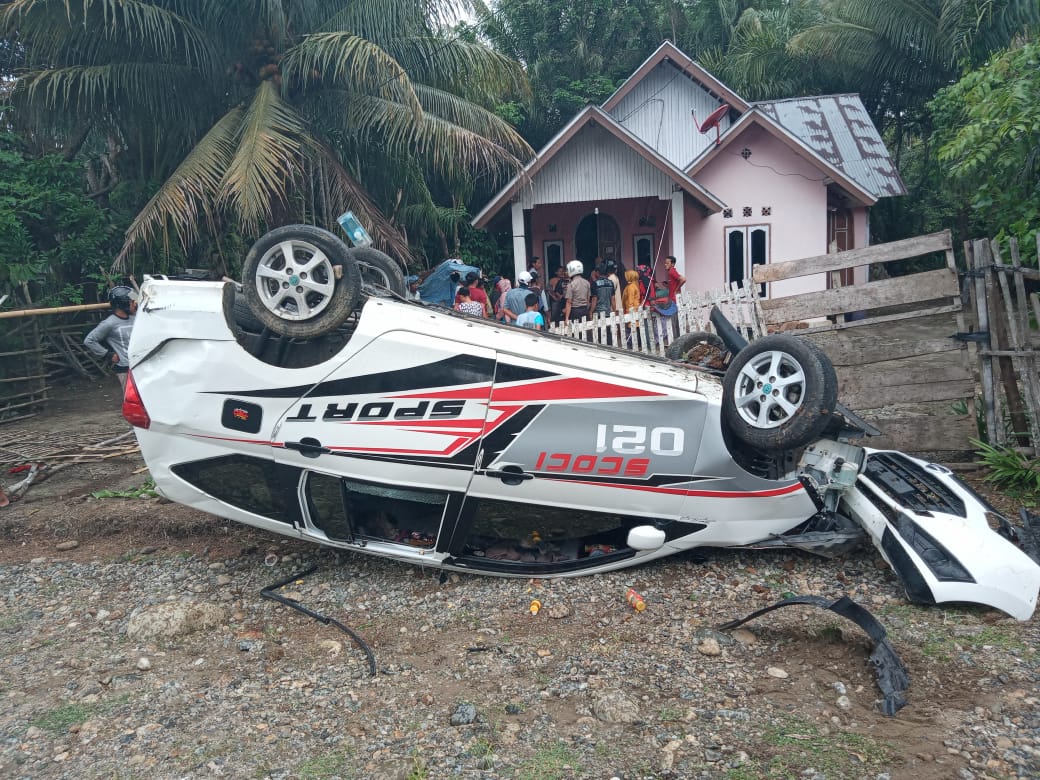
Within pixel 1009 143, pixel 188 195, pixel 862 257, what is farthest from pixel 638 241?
pixel 862 257

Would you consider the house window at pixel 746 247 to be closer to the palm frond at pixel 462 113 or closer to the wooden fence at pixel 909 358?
the palm frond at pixel 462 113

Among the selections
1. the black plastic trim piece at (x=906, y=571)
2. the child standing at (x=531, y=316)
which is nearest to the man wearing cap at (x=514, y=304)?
the child standing at (x=531, y=316)

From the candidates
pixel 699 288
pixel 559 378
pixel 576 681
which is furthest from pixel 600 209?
pixel 576 681

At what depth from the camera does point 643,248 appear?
18156 mm

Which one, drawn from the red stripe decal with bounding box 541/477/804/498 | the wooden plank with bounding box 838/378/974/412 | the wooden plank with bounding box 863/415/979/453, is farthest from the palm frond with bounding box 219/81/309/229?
the wooden plank with bounding box 863/415/979/453

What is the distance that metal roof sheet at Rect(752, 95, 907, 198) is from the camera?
60.7 feet

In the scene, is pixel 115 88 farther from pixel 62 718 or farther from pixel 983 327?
pixel 983 327

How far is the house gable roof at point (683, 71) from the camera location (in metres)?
19.1

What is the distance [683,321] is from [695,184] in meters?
6.89

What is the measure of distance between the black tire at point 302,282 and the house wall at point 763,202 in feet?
44.5

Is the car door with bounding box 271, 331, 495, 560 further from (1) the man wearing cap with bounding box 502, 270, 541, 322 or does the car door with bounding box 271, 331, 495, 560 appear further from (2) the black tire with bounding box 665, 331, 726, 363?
(1) the man wearing cap with bounding box 502, 270, 541, 322

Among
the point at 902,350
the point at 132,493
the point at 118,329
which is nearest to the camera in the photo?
the point at 902,350

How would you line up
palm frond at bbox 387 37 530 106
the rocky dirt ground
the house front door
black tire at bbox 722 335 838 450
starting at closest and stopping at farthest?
1. the rocky dirt ground
2. black tire at bbox 722 335 838 450
3. palm frond at bbox 387 37 530 106
4. the house front door

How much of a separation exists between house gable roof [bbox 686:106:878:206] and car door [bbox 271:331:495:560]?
13295 mm
